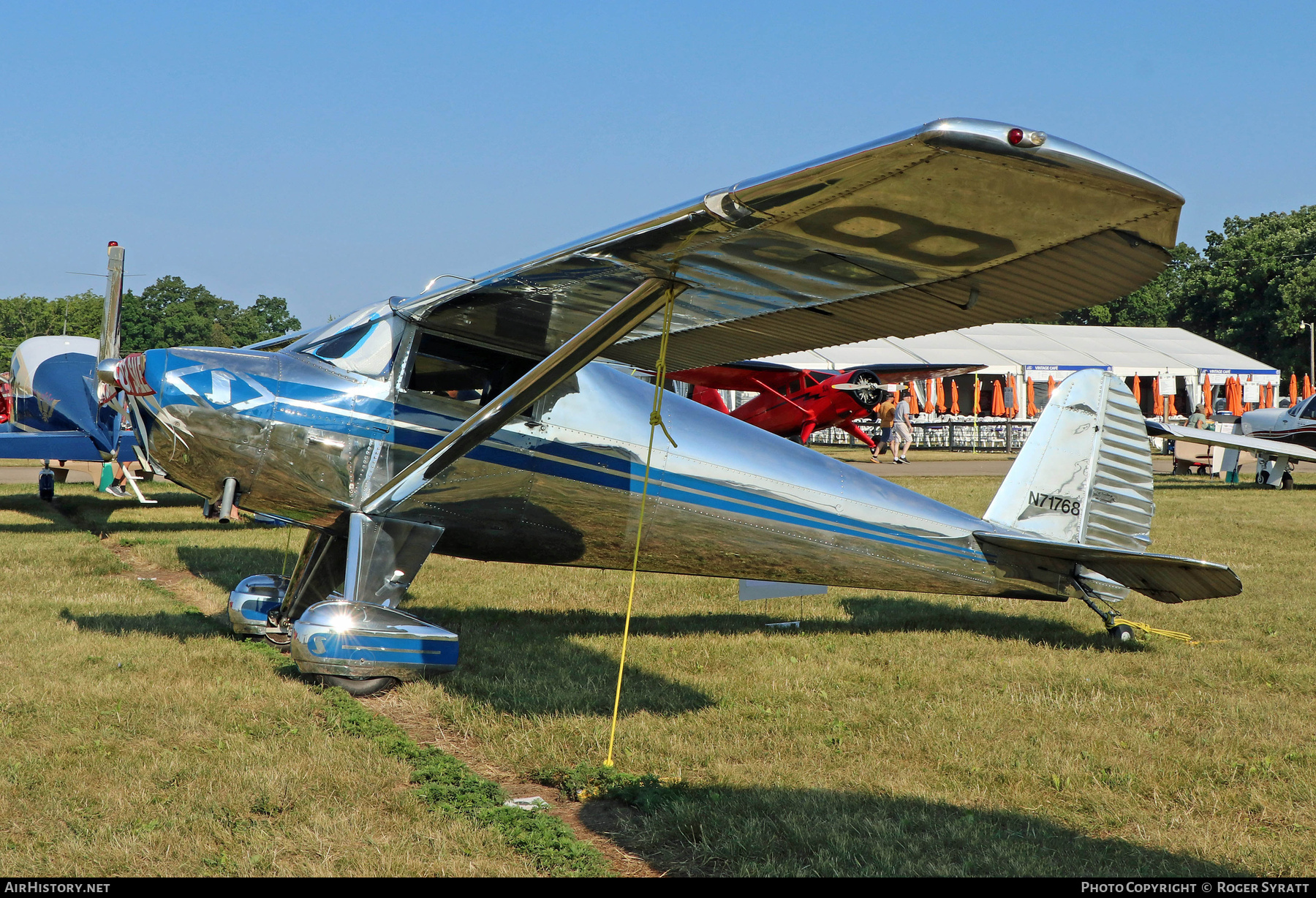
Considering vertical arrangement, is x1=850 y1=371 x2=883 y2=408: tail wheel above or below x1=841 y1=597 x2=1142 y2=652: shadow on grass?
above

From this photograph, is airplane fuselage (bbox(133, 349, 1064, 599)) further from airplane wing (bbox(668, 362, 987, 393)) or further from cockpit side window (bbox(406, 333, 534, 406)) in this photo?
airplane wing (bbox(668, 362, 987, 393))

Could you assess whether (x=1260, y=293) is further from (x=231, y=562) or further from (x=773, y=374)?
(x=231, y=562)

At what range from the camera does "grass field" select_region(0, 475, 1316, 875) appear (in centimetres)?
344

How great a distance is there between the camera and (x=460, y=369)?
5934 mm

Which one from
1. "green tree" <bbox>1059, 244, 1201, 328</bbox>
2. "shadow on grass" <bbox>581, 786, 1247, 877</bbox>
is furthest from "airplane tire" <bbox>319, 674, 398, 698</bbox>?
"green tree" <bbox>1059, 244, 1201, 328</bbox>

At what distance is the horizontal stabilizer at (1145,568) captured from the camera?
5.82 metres

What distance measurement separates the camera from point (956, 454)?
31.5 metres

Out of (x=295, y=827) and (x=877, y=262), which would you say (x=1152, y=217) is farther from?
(x=295, y=827)

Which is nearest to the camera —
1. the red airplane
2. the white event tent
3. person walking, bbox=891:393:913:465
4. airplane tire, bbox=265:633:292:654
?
airplane tire, bbox=265:633:292:654

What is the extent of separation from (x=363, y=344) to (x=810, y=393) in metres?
21.9

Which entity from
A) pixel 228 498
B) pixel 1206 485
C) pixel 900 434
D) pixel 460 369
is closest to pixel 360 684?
pixel 228 498

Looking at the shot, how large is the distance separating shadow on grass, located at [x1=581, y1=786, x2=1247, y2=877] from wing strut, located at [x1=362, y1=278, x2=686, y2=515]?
2.13 m

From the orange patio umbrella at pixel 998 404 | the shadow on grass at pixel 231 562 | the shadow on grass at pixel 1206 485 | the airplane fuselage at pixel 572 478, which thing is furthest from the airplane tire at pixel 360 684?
the orange patio umbrella at pixel 998 404
